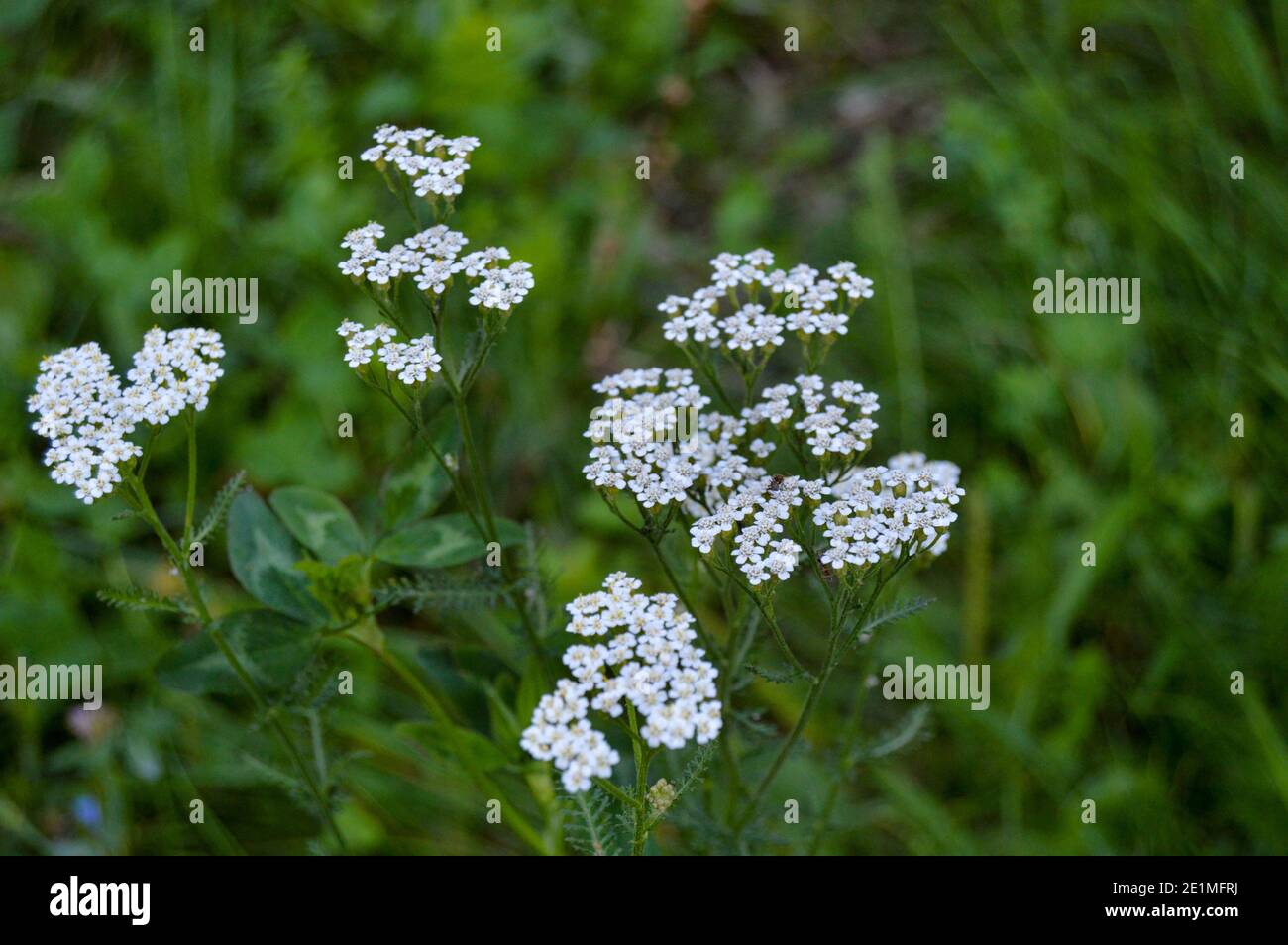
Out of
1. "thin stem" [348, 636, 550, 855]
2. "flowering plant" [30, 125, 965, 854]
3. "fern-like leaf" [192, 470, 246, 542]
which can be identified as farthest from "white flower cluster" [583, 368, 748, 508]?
"fern-like leaf" [192, 470, 246, 542]

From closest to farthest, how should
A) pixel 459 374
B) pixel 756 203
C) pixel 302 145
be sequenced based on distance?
pixel 459 374 → pixel 302 145 → pixel 756 203

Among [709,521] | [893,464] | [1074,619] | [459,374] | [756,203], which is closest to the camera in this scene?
[709,521]

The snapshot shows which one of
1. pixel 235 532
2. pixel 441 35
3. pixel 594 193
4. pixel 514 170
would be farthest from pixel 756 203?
pixel 235 532

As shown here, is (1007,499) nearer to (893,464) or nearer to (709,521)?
(893,464)

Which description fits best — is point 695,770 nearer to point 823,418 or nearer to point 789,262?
point 823,418

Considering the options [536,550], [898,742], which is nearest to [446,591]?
[536,550]

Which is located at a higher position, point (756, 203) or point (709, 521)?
point (756, 203)

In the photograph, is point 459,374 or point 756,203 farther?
point 756,203
